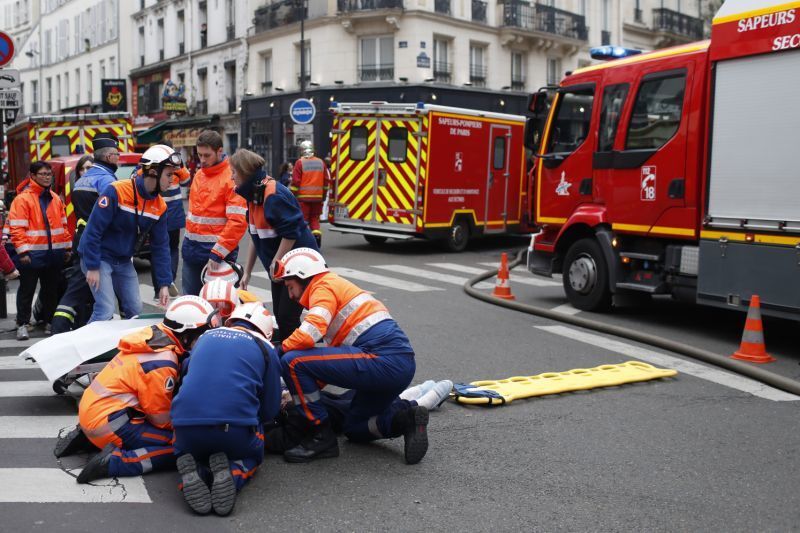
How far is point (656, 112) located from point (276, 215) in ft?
15.8

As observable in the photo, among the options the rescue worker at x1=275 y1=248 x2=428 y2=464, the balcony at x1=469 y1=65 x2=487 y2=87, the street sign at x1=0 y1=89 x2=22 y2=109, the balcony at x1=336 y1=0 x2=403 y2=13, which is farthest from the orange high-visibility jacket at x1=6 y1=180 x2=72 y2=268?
the balcony at x1=469 y1=65 x2=487 y2=87

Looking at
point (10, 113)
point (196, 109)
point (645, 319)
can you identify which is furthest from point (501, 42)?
point (645, 319)

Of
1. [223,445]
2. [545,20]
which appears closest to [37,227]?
[223,445]

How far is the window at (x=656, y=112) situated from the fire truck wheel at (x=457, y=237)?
7.46m

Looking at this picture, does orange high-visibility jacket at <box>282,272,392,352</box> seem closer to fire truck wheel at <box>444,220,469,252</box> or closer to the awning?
fire truck wheel at <box>444,220,469,252</box>

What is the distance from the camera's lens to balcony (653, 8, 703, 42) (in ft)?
131

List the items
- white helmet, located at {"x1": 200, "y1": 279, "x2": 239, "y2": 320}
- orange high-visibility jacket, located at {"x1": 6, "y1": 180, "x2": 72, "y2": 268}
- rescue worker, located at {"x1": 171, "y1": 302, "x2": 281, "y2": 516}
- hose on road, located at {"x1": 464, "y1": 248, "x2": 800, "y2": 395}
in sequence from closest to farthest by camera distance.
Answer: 1. rescue worker, located at {"x1": 171, "y1": 302, "x2": 281, "y2": 516}
2. white helmet, located at {"x1": 200, "y1": 279, "x2": 239, "y2": 320}
3. hose on road, located at {"x1": 464, "y1": 248, "x2": 800, "y2": 395}
4. orange high-visibility jacket, located at {"x1": 6, "y1": 180, "x2": 72, "y2": 268}

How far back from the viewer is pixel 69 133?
1814cm

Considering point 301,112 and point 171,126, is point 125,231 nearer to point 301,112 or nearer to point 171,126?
point 301,112

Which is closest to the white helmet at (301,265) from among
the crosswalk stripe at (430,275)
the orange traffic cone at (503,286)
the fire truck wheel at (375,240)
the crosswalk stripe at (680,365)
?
the crosswalk stripe at (680,365)

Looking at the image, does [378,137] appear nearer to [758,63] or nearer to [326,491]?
[758,63]

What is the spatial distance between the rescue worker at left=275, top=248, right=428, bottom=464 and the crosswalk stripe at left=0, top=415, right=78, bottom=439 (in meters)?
1.59

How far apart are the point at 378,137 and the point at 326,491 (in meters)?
12.7

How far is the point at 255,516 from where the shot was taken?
4.32 metres
